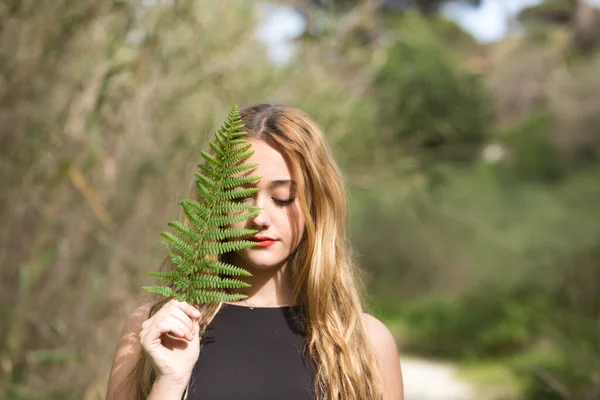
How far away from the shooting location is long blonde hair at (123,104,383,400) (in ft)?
5.66

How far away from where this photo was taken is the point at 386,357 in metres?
1.83

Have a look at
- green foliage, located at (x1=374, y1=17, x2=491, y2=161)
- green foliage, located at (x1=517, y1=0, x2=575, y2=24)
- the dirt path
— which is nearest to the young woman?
green foliage, located at (x1=374, y1=17, x2=491, y2=161)

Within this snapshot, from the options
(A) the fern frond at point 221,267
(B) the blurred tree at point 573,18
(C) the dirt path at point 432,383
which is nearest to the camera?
(A) the fern frond at point 221,267

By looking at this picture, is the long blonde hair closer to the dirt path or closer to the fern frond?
the fern frond

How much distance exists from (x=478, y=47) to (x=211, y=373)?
2591cm

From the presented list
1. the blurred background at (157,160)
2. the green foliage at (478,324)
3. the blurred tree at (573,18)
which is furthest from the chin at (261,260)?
the blurred tree at (573,18)

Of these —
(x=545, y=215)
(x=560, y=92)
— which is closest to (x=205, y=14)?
(x=545, y=215)

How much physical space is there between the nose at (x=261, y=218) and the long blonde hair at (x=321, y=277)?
0.10m

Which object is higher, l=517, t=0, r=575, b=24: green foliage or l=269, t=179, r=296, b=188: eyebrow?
l=517, t=0, r=575, b=24: green foliage

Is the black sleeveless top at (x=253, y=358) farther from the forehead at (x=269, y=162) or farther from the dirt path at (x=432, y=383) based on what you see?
the dirt path at (x=432, y=383)

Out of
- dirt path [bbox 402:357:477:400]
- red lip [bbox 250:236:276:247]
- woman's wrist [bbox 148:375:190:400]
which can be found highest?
red lip [bbox 250:236:276:247]

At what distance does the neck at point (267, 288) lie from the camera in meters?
1.80

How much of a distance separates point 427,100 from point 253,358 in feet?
29.6

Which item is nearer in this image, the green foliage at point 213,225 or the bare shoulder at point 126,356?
the green foliage at point 213,225
